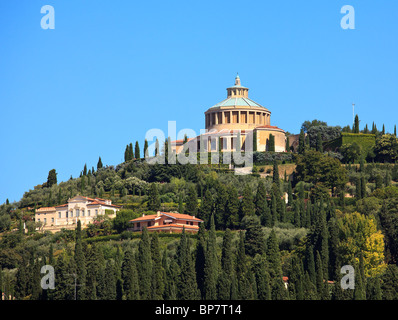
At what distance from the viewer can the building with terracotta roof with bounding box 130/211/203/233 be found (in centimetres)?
10338

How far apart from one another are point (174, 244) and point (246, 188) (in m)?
11.4

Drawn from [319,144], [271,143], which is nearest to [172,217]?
[319,144]

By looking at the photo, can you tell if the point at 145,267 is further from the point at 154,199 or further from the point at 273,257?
the point at 154,199

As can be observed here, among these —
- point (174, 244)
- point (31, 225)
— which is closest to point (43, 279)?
point (174, 244)

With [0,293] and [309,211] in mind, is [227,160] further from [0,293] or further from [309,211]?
[0,293]

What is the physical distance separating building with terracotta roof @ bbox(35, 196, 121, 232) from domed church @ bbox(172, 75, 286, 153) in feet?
72.5

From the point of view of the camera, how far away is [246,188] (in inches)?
4193

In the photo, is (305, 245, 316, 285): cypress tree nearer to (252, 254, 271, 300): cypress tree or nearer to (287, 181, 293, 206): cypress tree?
(252, 254, 271, 300): cypress tree

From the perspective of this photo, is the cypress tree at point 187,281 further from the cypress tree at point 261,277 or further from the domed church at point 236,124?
the domed church at point 236,124

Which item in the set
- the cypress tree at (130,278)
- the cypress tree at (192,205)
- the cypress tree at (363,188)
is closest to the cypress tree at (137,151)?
the cypress tree at (192,205)

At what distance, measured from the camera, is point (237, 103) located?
465 feet

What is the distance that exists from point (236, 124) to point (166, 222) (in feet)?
119

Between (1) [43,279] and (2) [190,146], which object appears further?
(2) [190,146]

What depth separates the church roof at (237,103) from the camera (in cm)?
14150
